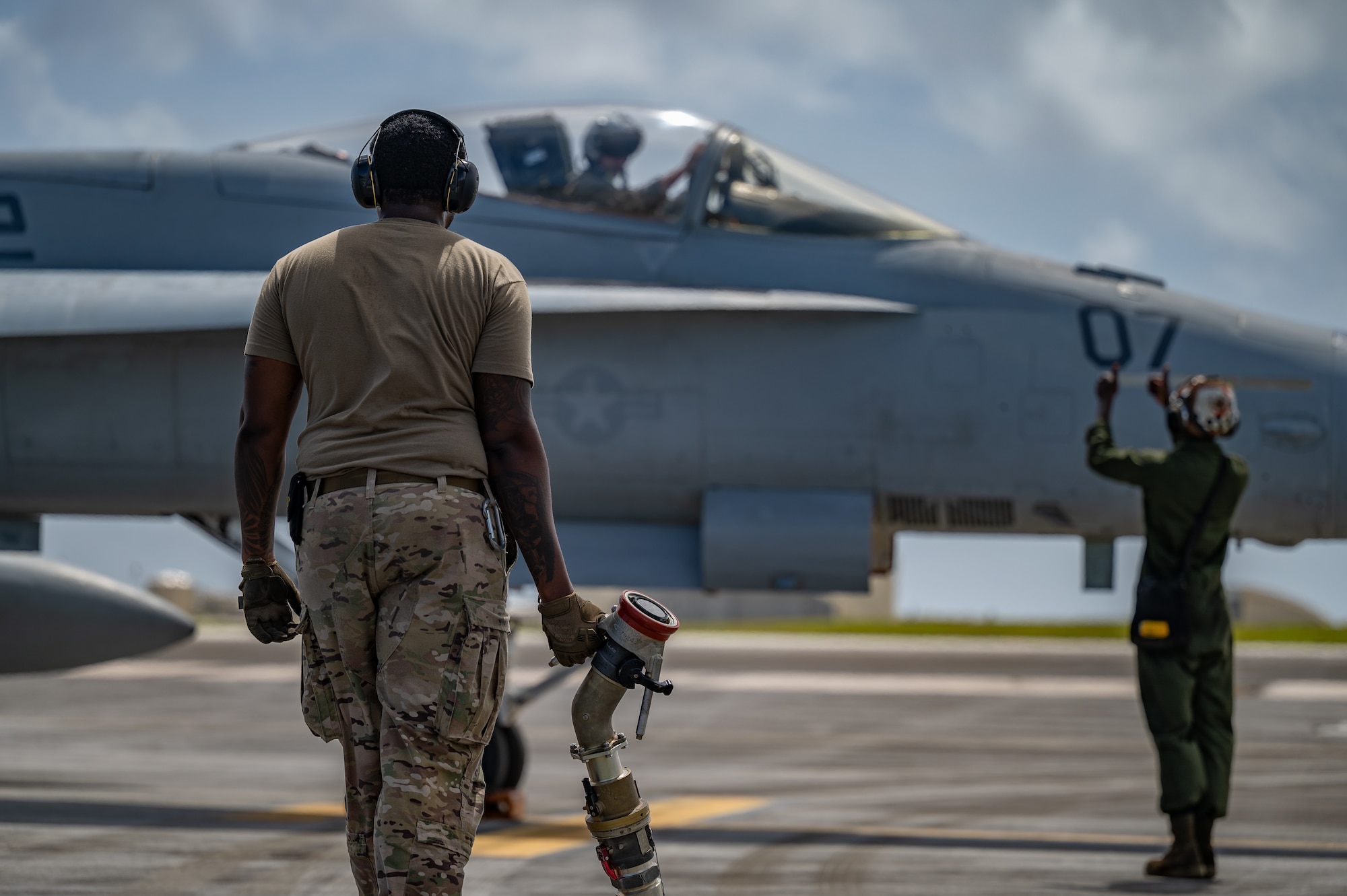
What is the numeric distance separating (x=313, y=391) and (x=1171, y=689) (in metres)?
4.10

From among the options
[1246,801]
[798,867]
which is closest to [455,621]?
[798,867]

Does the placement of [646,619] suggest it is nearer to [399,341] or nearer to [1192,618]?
[399,341]

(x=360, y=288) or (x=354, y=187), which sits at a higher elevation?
(x=354, y=187)

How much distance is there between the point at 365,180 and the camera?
3676 mm

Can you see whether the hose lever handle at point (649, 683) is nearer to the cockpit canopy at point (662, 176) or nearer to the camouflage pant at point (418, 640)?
the camouflage pant at point (418, 640)

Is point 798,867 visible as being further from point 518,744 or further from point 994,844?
point 518,744

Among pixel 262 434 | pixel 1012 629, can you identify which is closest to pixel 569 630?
pixel 262 434

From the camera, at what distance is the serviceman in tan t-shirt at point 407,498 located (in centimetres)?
335

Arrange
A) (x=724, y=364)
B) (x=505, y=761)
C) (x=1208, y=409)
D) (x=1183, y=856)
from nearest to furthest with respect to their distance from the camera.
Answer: (x=1183, y=856) → (x=1208, y=409) → (x=724, y=364) → (x=505, y=761)

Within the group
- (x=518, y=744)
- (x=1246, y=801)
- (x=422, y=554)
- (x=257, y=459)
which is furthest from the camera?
(x=1246, y=801)

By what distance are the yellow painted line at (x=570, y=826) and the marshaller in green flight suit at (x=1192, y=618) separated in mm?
2513

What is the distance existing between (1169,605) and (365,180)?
3968mm

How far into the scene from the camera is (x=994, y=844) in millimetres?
7074

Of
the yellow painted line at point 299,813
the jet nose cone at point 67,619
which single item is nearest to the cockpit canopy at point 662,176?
the jet nose cone at point 67,619
